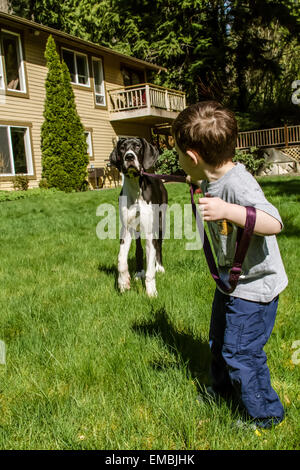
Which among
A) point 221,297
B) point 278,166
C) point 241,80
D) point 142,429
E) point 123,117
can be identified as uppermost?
point 241,80

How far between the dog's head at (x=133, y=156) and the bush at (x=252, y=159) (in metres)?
19.3

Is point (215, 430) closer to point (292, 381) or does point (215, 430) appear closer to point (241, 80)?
point (292, 381)

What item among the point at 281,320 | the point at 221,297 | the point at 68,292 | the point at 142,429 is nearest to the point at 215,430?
the point at 142,429

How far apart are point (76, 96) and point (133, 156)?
19118mm

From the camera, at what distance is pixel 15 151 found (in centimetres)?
1955

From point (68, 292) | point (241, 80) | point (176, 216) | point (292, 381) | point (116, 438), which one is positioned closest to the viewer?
point (116, 438)

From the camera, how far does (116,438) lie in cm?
195

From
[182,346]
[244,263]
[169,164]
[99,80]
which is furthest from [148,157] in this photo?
[99,80]

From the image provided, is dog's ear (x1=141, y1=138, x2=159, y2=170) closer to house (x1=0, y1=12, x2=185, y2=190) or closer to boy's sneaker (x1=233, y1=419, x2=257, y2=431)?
boy's sneaker (x1=233, y1=419, x2=257, y2=431)

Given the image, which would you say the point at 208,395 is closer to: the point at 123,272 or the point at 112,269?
the point at 123,272

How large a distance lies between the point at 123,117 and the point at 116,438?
23.5 m

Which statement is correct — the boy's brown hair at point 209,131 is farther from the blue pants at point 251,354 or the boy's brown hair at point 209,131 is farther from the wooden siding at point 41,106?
the wooden siding at point 41,106

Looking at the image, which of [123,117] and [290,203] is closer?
[290,203]

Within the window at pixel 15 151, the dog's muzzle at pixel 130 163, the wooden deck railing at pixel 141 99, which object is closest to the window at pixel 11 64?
the window at pixel 15 151
